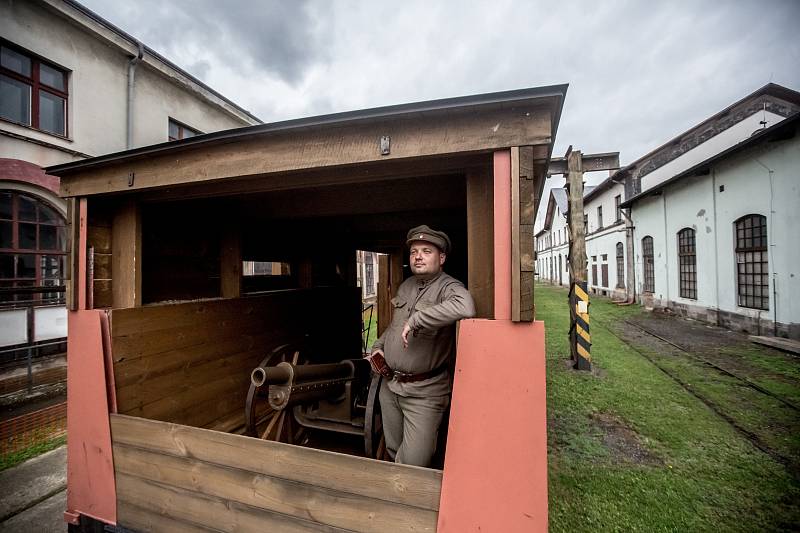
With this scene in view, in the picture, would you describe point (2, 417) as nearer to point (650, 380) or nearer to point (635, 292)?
point (650, 380)

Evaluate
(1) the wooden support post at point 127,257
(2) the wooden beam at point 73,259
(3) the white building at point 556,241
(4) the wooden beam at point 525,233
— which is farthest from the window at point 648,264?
(2) the wooden beam at point 73,259

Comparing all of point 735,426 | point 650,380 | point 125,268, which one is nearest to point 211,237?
point 125,268

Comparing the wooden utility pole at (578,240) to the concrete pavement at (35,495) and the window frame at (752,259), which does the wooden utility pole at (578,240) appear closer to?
the window frame at (752,259)

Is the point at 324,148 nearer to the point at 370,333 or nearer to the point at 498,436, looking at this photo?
the point at 498,436

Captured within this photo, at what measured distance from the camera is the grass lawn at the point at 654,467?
2.46 m

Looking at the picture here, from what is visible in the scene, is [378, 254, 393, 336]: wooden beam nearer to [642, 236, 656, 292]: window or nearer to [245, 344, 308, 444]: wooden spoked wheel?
[245, 344, 308, 444]: wooden spoked wheel

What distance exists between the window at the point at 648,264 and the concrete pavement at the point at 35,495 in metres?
16.7

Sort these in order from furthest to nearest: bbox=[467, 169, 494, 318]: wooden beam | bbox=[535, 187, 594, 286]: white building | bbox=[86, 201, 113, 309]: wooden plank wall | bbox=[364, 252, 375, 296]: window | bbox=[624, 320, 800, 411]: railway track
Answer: bbox=[535, 187, 594, 286]: white building < bbox=[364, 252, 375, 296]: window < bbox=[624, 320, 800, 411]: railway track < bbox=[86, 201, 113, 309]: wooden plank wall < bbox=[467, 169, 494, 318]: wooden beam

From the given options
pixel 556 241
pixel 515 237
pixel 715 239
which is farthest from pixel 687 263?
pixel 556 241

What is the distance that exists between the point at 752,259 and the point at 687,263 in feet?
8.76

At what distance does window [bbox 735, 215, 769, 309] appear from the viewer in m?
8.11

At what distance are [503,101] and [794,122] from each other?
9.80 meters

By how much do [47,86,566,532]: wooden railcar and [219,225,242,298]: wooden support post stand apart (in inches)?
0.6

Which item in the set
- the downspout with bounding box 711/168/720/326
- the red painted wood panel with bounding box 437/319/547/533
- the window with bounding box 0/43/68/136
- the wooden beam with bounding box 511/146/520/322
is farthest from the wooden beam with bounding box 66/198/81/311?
the downspout with bounding box 711/168/720/326
